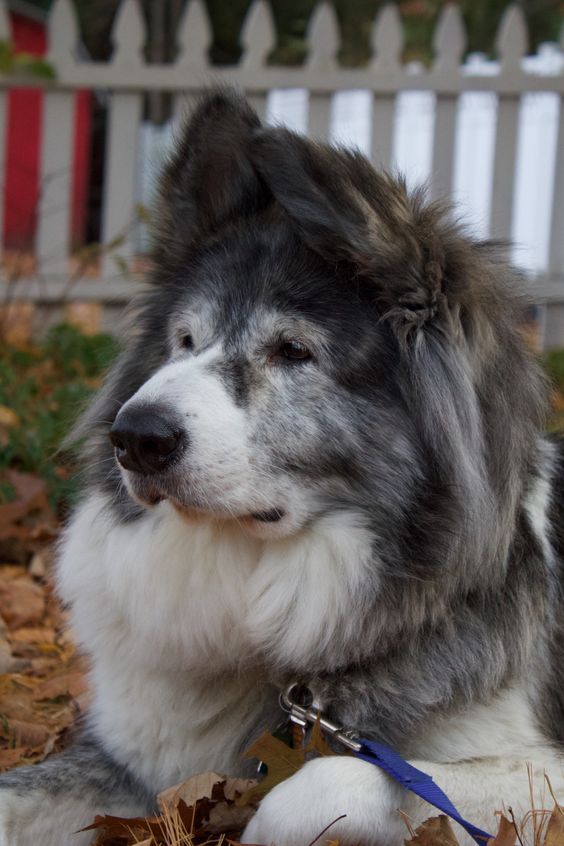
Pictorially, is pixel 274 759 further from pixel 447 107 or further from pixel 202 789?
pixel 447 107

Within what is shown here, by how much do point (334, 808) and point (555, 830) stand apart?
0.47 m

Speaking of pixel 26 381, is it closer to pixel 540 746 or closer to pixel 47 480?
pixel 47 480

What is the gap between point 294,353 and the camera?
2.68 meters

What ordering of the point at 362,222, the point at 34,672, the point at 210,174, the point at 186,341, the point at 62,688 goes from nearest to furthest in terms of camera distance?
the point at 362,222, the point at 186,341, the point at 210,174, the point at 62,688, the point at 34,672

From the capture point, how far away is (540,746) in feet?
8.38

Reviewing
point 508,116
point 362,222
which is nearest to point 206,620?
point 362,222

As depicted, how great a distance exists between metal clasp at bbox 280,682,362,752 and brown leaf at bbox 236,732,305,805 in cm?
9

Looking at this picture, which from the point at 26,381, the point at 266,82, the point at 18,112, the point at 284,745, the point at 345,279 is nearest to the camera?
the point at 284,745

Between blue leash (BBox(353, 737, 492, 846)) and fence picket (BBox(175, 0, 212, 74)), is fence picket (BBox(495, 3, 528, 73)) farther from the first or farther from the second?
blue leash (BBox(353, 737, 492, 846))

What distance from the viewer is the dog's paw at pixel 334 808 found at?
223cm

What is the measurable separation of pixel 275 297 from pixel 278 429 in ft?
1.24

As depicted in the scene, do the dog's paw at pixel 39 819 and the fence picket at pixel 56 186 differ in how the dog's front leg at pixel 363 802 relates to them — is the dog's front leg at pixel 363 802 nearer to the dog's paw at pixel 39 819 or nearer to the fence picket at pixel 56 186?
the dog's paw at pixel 39 819

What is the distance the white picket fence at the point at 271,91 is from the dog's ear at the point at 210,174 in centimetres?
457

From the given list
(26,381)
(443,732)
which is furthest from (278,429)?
(26,381)
